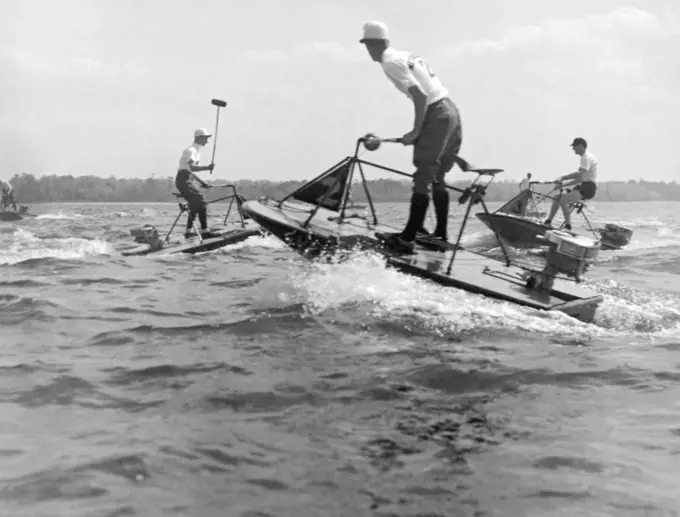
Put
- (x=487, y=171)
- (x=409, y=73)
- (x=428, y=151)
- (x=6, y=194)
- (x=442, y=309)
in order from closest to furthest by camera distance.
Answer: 1. (x=442, y=309)
2. (x=487, y=171)
3. (x=409, y=73)
4. (x=428, y=151)
5. (x=6, y=194)

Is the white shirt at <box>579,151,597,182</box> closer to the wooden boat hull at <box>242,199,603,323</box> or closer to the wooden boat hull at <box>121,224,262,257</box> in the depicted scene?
the wooden boat hull at <box>121,224,262,257</box>

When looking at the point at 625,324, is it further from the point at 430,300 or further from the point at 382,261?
the point at 382,261

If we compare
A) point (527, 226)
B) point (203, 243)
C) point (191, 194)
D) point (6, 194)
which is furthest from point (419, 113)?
point (6, 194)

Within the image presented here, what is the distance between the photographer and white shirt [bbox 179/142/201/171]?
15.1 metres

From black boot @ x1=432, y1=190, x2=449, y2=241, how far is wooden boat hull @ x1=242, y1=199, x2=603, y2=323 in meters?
0.27

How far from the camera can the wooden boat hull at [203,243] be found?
1348 centimetres

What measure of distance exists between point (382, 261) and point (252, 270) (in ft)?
14.5

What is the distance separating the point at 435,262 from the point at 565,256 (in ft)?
4.51

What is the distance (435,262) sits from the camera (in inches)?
296

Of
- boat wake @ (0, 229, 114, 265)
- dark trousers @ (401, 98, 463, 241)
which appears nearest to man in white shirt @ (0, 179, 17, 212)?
boat wake @ (0, 229, 114, 265)

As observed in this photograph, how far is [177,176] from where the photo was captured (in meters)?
15.2

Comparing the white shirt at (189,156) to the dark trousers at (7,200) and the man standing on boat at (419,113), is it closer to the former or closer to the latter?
the man standing on boat at (419,113)

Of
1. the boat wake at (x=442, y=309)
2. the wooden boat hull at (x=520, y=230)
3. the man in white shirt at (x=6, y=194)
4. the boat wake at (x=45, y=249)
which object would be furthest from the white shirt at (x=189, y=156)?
the man in white shirt at (x=6, y=194)

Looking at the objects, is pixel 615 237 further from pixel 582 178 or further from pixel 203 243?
pixel 203 243
